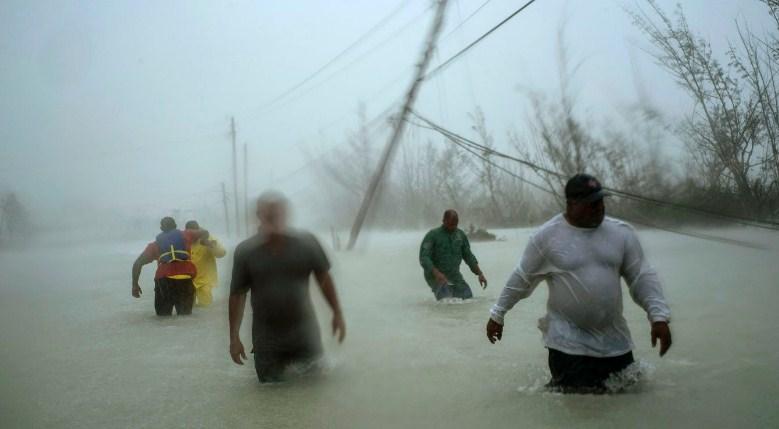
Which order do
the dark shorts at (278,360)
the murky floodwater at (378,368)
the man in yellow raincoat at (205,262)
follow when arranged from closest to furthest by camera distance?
the murky floodwater at (378,368) < the dark shorts at (278,360) < the man in yellow raincoat at (205,262)

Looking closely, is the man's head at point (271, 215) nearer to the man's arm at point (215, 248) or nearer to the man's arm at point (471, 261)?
the man's arm at point (471, 261)

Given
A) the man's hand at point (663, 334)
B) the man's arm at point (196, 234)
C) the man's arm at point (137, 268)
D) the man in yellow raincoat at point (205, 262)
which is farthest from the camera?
the man in yellow raincoat at point (205, 262)

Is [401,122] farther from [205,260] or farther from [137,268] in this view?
[137,268]

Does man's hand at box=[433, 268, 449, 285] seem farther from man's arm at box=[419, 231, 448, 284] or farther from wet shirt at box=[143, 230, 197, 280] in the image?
wet shirt at box=[143, 230, 197, 280]

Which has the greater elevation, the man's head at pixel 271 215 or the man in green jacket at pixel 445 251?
the man's head at pixel 271 215

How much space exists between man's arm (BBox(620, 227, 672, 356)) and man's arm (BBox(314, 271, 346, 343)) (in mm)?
2171

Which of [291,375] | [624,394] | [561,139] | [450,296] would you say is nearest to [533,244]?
[624,394]

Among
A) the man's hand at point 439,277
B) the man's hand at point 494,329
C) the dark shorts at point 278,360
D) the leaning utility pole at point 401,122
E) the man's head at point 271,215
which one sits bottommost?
the dark shorts at point 278,360

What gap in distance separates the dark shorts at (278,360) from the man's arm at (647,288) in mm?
2450

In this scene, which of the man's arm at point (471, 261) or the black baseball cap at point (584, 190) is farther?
the man's arm at point (471, 261)

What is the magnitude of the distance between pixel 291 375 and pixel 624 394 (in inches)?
96.0

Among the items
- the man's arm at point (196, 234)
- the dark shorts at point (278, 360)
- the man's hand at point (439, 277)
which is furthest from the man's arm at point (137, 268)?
the dark shorts at point (278, 360)

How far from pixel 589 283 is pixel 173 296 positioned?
A: 7696 mm

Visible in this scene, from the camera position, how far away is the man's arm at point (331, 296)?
551 centimetres
